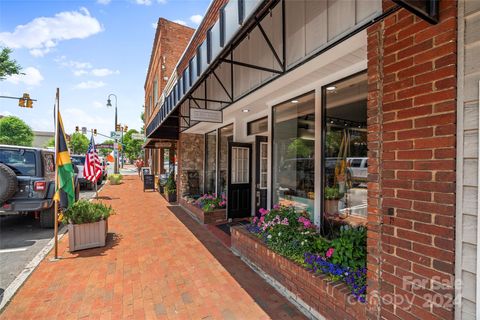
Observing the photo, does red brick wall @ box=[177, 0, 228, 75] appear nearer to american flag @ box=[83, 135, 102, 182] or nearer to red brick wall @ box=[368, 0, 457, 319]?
american flag @ box=[83, 135, 102, 182]

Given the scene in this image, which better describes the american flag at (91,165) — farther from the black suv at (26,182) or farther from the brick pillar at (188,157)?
the brick pillar at (188,157)

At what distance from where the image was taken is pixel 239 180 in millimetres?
6758

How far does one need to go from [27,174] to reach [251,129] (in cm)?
546

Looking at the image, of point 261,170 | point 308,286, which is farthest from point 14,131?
point 308,286

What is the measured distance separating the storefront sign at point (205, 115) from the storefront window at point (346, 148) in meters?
2.48

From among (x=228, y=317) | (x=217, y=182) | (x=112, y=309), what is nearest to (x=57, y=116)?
(x=112, y=309)

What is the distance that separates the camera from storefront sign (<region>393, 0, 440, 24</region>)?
1.62 metres

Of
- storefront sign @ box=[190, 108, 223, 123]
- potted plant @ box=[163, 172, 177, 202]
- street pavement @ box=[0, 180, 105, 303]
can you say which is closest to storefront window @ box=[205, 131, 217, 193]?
potted plant @ box=[163, 172, 177, 202]

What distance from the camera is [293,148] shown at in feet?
16.7

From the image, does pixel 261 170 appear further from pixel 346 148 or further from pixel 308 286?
pixel 308 286

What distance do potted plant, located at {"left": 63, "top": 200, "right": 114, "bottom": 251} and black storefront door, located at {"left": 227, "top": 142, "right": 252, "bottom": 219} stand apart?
2971mm

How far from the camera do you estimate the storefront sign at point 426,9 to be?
1625mm

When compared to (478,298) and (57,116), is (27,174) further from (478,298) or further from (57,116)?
(478,298)

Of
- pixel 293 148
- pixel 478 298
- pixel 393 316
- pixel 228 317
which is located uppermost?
pixel 293 148
